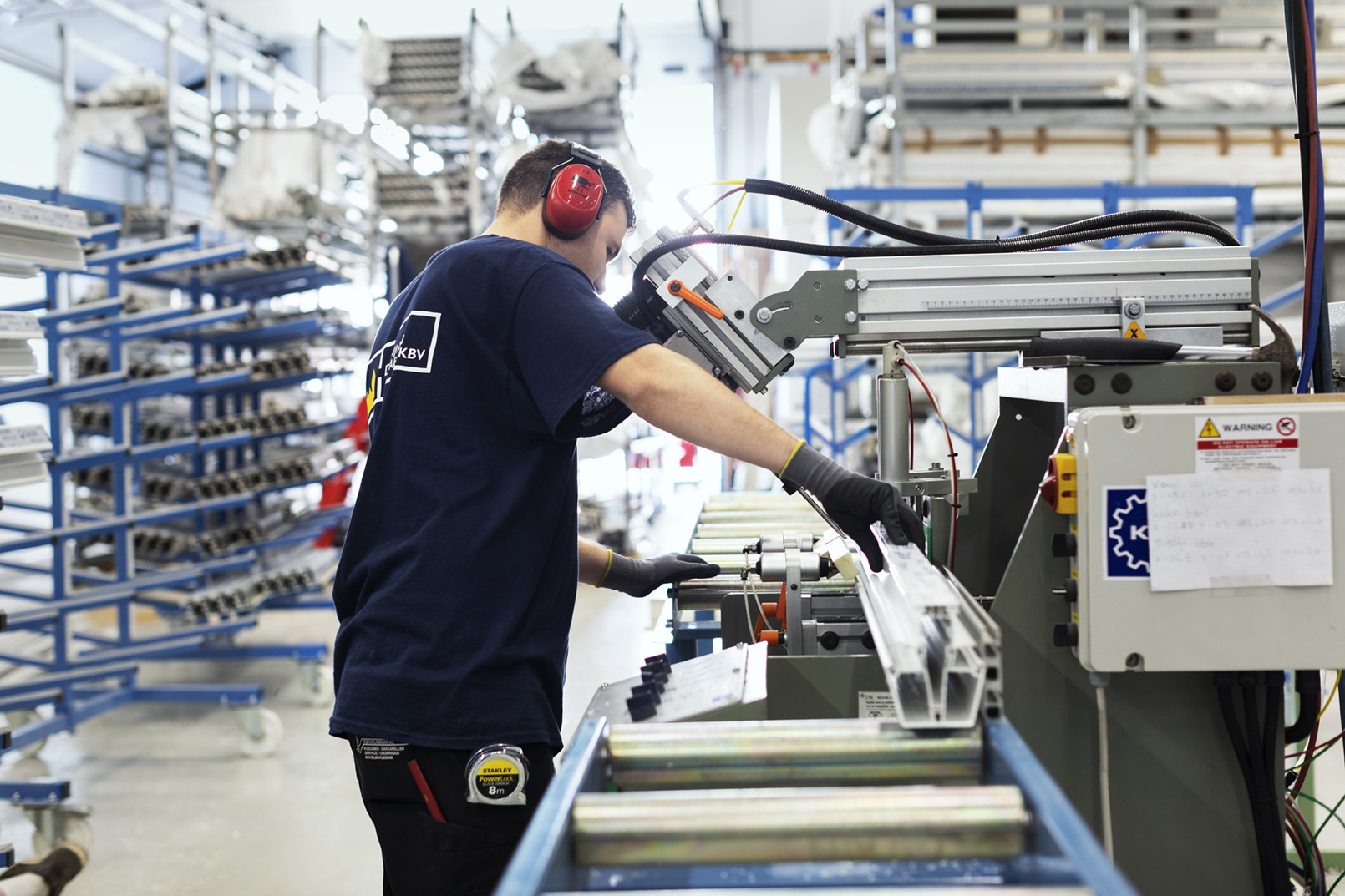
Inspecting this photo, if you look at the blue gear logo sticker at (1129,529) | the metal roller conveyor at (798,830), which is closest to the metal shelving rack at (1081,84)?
the blue gear logo sticker at (1129,529)

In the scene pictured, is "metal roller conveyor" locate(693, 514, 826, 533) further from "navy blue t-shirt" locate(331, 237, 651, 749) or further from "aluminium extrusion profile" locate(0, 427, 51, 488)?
"aluminium extrusion profile" locate(0, 427, 51, 488)

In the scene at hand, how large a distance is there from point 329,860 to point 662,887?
89.8 inches

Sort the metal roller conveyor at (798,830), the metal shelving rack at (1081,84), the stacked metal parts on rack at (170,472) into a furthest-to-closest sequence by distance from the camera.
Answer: the metal shelving rack at (1081,84)
the stacked metal parts on rack at (170,472)
the metal roller conveyor at (798,830)

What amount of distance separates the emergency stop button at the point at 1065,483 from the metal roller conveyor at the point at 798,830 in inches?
17.1

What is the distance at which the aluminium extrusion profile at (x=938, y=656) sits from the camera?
0.87m

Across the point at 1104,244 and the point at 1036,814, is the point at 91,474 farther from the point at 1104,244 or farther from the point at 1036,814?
the point at 1104,244

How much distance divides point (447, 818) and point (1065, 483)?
3.02 ft

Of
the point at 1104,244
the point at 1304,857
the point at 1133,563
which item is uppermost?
the point at 1104,244

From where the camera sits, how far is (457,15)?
340 inches

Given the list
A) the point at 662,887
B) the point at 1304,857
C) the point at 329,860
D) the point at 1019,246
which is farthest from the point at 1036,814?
the point at 329,860

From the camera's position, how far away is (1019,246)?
135cm

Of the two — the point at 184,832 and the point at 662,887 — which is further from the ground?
the point at 662,887

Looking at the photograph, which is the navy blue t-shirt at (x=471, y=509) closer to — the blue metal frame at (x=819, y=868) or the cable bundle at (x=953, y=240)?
the cable bundle at (x=953, y=240)

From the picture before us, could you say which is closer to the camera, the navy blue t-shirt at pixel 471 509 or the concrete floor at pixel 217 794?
the navy blue t-shirt at pixel 471 509
